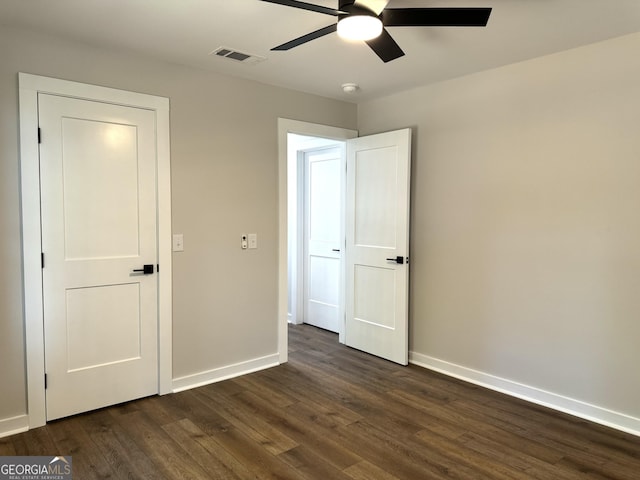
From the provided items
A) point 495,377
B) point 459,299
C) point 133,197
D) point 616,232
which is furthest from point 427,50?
point 495,377

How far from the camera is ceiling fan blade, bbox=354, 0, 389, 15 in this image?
1.90 m

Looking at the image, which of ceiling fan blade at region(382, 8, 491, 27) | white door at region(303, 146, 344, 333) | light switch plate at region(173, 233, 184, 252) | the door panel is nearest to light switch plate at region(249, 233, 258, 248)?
light switch plate at region(173, 233, 184, 252)

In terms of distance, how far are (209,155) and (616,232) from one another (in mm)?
2900

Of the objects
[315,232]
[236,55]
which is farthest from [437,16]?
[315,232]

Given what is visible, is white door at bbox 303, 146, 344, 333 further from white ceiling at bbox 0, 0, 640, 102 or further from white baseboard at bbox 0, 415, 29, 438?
white baseboard at bbox 0, 415, 29, 438

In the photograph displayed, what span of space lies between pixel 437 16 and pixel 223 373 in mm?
2985

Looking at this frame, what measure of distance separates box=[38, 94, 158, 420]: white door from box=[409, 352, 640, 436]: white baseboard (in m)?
2.33

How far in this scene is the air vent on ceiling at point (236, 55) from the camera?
298cm

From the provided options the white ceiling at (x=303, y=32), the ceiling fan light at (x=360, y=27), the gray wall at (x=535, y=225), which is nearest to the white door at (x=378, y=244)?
the gray wall at (x=535, y=225)

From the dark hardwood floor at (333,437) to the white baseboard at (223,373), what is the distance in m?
0.08

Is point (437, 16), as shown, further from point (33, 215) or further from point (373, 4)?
point (33, 215)

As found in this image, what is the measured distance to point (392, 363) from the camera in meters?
4.01

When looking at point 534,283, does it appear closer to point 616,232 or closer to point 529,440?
point 616,232

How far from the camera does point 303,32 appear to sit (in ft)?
8.80
